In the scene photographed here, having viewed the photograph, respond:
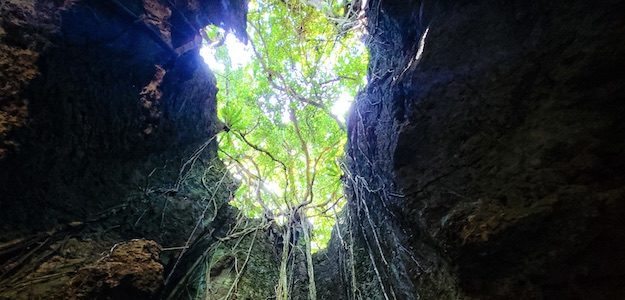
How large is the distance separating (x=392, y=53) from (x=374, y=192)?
125 centimetres

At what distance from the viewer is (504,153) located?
2025mm

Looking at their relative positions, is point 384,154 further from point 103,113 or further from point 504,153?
point 103,113

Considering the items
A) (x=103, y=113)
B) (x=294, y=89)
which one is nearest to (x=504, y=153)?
(x=103, y=113)

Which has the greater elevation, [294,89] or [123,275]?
[294,89]

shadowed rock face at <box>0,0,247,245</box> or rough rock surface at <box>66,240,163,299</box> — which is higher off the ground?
shadowed rock face at <box>0,0,247,245</box>

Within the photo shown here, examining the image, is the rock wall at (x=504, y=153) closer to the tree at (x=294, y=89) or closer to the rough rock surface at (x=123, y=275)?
the rough rock surface at (x=123, y=275)

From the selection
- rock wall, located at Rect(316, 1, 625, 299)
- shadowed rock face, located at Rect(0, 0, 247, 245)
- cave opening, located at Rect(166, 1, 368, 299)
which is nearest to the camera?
rock wall, located at Rect(316, 1, 625, 299)

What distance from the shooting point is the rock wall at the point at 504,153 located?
1.70m

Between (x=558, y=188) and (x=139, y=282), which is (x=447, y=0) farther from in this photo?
(x=139, y=282)

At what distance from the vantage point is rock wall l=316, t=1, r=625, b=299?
1.70m

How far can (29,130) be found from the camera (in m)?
2.20

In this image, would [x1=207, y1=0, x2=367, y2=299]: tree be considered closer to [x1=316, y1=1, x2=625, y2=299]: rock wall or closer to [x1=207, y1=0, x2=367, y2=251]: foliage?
[x1=207, y1=0, x2=367, y2=251]: foliage

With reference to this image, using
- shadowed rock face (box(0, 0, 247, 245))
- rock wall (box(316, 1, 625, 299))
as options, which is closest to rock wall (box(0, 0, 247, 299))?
shadowed rock face (box(0, 0, 247, 245))

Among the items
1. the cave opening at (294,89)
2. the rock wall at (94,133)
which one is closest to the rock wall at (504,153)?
the rock wall at (94,133)
